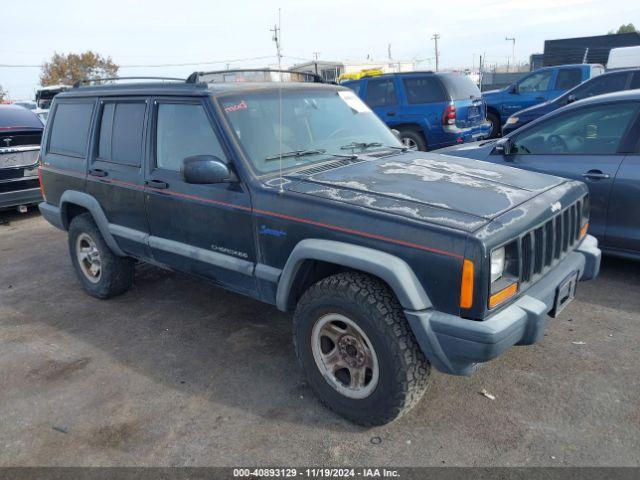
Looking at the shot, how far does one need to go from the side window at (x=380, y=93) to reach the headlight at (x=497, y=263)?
26.7 feet

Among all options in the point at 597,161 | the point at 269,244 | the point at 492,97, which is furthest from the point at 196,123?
the point at 492,97

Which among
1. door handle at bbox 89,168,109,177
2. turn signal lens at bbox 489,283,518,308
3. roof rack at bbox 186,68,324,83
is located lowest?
turn signal lens at bbox 489,283,518,308

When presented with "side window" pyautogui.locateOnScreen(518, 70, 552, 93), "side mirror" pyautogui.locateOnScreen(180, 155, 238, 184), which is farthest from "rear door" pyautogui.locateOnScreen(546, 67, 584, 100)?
"side mirror" pyautogui.locateOnScreen(180, 155, 238, 184)

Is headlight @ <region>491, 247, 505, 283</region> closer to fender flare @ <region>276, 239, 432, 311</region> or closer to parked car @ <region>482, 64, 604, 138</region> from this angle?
fender flare @ <region>276, 239, 432, 311</region>

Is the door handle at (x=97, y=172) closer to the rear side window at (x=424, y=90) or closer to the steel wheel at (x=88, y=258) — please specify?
the steel wheel at (x=88, y=258)

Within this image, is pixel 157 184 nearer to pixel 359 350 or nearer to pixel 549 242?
pixel 359 350

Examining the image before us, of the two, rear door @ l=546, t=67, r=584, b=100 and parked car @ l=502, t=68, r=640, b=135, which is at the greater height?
rear door @ l=546, t=67, r=584, b=100

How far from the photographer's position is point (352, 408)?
3.01 m

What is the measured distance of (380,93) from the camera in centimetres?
1054

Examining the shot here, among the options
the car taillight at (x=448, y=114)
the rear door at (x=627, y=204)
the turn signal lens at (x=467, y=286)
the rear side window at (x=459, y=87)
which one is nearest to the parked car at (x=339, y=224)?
the turn signal lens at (x=467, y=286)

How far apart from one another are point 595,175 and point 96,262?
15.0 feet

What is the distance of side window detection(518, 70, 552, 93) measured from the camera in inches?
525

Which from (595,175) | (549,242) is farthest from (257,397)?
(595,175)

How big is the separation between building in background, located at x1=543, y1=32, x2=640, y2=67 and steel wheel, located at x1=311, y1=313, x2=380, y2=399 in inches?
979
